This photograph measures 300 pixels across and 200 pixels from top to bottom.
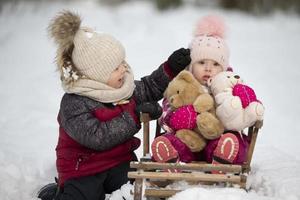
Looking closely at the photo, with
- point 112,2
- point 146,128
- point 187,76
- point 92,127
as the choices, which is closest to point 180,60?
point 187,76

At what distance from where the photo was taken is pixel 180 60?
3.26 meters

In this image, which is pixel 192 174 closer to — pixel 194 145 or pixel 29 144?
pixel 194 145

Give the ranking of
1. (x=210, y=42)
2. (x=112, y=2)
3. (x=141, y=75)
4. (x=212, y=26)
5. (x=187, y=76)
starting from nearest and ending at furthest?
(x=187, y=76), (x=210, y=42), (x=212, y=26), (x=141, y=75), (x=112, y=2)

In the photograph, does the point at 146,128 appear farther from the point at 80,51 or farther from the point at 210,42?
the point at 210,42

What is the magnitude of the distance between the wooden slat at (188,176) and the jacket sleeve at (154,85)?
1.03m

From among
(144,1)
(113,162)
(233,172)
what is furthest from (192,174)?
(144,1)

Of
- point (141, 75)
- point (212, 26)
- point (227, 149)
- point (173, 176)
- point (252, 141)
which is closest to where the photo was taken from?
point (173, 176)

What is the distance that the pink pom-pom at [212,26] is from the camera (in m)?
3.51

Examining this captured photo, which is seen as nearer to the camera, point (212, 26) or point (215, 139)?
point (215, 139)

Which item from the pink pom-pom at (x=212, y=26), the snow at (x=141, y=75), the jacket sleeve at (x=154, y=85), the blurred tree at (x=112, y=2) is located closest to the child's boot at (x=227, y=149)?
the snow at (x=141, y=75)

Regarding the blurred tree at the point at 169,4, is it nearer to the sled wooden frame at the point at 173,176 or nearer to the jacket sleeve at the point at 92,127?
the jacket sleeve at the point at 92,127

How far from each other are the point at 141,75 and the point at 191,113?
4.34 meters

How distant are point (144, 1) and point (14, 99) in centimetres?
1165

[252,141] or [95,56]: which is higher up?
[95,56]
